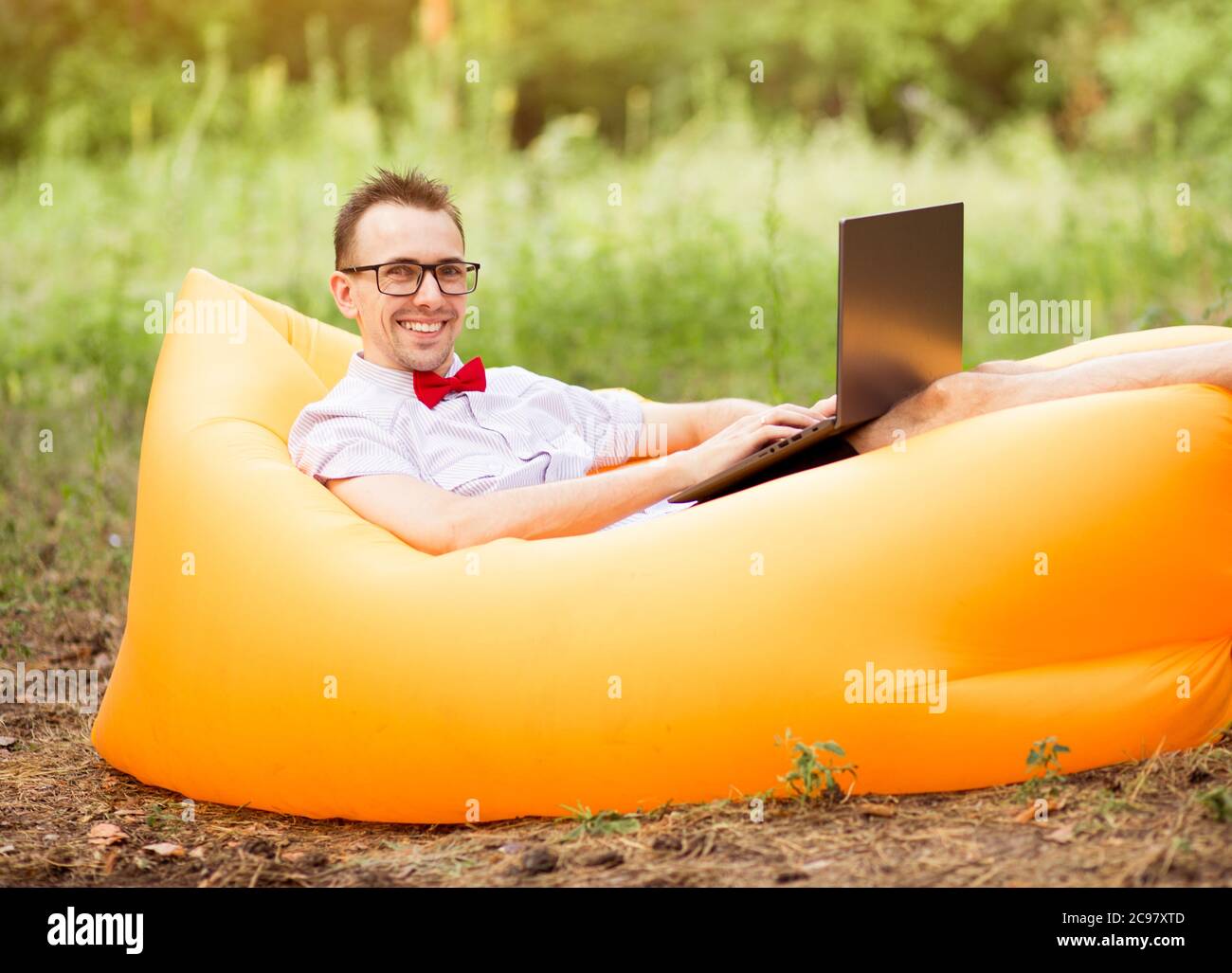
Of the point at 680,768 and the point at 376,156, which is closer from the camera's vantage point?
the point at 680,768

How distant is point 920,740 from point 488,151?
5997 mm

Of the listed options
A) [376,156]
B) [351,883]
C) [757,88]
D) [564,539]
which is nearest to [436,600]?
[564,539]

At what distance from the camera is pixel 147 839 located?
234 centimetres

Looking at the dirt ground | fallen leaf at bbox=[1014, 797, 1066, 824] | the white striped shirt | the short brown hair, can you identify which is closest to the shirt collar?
the white striped shirt

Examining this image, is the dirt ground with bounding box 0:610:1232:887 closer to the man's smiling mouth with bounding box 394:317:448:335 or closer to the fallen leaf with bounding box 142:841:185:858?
the fallen leaf with bounding box 142:841:185:858

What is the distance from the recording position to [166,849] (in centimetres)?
227

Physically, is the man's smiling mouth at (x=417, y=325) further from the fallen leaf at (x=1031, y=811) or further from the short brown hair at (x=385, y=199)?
the fallen leaf at (x=1031, y=811)

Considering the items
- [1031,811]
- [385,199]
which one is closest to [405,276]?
[385,199]

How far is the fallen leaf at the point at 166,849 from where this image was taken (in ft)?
7.36

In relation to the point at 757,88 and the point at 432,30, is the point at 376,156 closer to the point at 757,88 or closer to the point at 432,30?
the point at 432,30

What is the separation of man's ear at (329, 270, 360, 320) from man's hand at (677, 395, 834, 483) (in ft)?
2.51

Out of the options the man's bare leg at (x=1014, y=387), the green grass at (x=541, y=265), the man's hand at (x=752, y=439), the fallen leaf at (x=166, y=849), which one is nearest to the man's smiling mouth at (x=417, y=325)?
the man's hand at (x=752, y=439)

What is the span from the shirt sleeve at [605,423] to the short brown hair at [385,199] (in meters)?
0.48

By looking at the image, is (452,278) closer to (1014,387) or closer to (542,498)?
(542,498)
